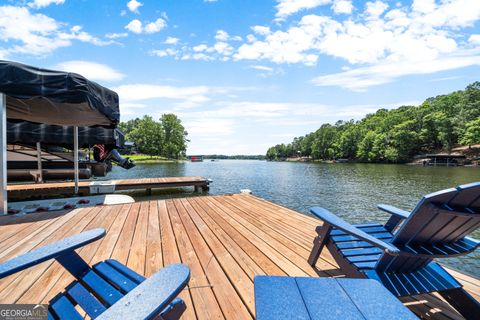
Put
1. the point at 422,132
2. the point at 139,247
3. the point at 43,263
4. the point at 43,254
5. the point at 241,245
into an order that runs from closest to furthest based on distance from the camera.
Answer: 1. the point at 43,254
2. the point at 43,263
3. the point at 139,247
4. the point at 241,245
5. the point at 422,132

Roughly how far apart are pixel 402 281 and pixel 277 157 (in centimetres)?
14785

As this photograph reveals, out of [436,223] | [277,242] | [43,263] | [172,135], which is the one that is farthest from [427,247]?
[172,135]

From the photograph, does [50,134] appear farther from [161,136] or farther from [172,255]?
[161,136]

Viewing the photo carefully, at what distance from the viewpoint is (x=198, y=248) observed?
3135mm

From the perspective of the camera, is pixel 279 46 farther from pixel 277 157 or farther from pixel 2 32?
pixel 277 157

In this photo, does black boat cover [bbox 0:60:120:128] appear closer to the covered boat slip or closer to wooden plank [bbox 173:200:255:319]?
the covered boat slip

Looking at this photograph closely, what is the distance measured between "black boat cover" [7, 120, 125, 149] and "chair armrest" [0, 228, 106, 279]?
910 centimetres

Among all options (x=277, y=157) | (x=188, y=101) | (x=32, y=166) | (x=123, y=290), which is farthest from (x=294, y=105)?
(x=277, y=157)

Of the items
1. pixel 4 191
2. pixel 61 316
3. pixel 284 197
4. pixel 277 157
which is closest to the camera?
pixel 61 316

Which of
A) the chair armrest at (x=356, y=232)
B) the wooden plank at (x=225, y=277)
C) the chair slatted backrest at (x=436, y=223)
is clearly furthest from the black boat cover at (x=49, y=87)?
the chair slatted backrest at (x=436, y=223)

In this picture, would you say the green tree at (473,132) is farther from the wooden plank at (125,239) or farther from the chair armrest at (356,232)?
the wooden plank at (125,239)

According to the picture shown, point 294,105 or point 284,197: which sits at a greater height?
point 294,105

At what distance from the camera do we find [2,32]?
5680 millimetres

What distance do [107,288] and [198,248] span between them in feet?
6.09
